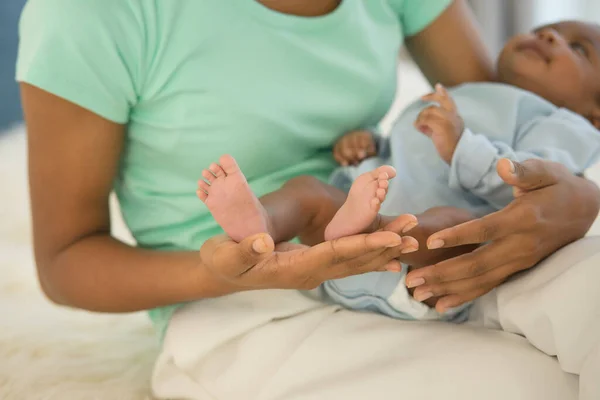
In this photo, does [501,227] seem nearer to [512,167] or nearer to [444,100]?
[512,167]

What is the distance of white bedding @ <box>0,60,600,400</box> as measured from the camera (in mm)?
614

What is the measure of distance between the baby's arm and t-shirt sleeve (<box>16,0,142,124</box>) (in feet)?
1.28

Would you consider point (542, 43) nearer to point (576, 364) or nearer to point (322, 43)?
point (322, 43)

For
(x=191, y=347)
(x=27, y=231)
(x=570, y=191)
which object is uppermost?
(x=570, y=191)

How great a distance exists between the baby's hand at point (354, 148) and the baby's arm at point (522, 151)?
0.13 meters

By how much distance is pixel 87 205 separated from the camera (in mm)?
765

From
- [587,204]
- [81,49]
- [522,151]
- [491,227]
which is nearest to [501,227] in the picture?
[491,227]

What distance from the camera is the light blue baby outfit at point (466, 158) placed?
2.37 feet

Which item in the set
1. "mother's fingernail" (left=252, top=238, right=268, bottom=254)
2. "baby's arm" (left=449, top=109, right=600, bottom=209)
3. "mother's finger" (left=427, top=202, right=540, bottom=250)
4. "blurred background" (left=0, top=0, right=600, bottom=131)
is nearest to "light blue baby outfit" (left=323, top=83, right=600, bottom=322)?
"baby's arm" (left=449, top=109, right=600, bottom=209)

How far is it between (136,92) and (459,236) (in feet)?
1.28

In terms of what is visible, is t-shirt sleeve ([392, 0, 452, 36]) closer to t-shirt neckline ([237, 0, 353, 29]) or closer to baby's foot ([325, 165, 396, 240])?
t-shirt neckline ([237, 0, 353, 29])

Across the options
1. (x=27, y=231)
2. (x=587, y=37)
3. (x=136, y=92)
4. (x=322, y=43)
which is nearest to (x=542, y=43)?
(x=587, y=37)

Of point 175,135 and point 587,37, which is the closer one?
point 175,135

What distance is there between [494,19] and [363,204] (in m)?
1.72
